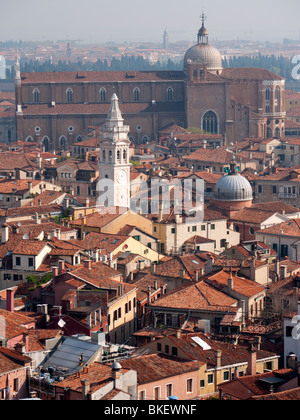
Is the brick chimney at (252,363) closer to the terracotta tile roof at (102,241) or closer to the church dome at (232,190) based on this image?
the terracotta tile roof at (102,241)

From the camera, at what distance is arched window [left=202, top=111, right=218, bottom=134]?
66.4 metres

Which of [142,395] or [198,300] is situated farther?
[198,300]

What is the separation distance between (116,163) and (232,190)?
3485mm

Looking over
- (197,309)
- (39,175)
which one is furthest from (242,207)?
(197,309)

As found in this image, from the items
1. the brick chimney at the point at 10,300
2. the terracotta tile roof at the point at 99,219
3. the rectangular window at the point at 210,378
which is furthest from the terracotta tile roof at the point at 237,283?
the terracotta tile roof at the point at 99,219

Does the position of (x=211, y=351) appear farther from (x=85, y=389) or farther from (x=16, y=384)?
(x=85, y=389)

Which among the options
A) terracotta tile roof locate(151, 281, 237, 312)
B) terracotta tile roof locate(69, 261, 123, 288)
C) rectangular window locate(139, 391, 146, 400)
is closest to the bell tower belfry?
terracotta tile roof locate(69, 261, 123, 288)

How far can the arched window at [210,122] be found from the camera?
6638 cm

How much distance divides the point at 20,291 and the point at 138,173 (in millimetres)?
19470

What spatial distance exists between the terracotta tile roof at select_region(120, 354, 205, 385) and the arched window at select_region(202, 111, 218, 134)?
49875mm

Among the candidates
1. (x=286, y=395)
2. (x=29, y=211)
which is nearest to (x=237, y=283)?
(x=286, y=395)

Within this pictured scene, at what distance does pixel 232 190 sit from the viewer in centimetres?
3553
